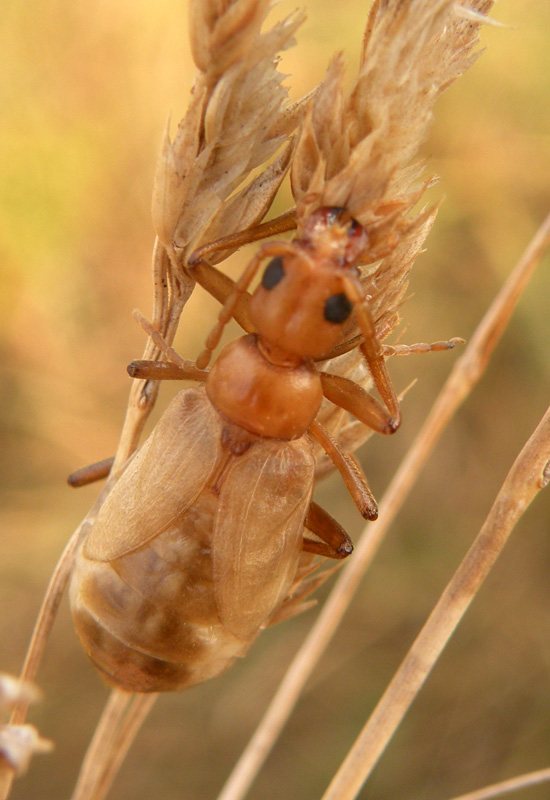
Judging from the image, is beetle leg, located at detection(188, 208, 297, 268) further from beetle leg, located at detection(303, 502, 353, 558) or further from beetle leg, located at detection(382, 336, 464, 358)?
beetle leg, located at detection(303, 502, 353, 558)

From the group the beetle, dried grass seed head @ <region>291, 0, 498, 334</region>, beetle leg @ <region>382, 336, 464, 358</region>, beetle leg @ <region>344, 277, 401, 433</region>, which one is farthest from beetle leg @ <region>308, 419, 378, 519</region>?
dried grass seed head @ <region>291, 0, 498, 334</region>

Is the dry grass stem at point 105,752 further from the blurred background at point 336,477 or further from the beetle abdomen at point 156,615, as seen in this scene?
the blurred background at point 336,477

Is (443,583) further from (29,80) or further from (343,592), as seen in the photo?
(29,80)

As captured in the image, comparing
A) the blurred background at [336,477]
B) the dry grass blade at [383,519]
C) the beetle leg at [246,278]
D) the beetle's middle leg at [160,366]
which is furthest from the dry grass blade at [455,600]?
the blurred background at [336,477]

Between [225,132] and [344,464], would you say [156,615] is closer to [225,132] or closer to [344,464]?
[344,464]

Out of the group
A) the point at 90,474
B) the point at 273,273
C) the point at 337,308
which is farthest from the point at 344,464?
the point at 90,474

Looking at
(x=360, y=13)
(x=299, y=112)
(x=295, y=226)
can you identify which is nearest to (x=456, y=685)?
(x=295, y=226)
